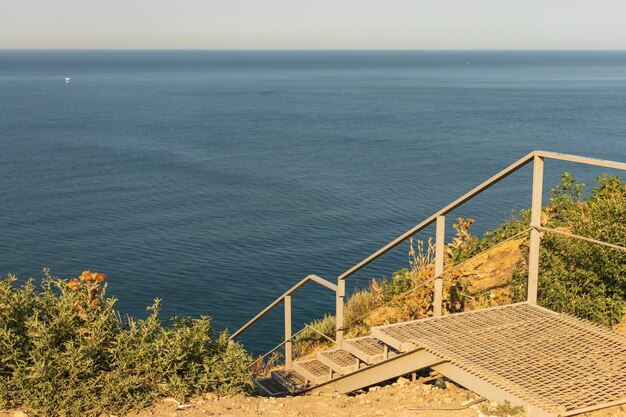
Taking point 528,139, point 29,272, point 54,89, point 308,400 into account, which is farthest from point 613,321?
point 54,89

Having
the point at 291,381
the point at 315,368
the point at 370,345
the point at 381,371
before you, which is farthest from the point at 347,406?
the point at 291,381

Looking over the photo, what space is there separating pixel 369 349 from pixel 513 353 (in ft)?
5.11

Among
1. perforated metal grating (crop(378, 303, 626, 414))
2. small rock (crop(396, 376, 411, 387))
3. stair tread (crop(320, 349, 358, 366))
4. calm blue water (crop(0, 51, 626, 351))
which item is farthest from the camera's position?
calm blue water (crop(0, 51, 626, 351))

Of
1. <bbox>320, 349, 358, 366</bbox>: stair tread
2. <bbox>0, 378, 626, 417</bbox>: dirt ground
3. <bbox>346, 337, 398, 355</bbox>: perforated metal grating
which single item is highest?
<bbox>346, 337, 398, 355</bbox>: perforated metal grating

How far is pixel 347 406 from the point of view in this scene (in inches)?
245

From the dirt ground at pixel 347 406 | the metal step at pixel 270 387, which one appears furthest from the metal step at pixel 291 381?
the dirt ground at pixel 347 406

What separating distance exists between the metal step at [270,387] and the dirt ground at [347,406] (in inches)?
66.1

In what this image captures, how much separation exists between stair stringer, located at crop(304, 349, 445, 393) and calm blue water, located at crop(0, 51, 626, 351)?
11.9 meters

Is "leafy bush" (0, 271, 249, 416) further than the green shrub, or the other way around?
the green shrub

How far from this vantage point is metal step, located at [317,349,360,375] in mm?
7153

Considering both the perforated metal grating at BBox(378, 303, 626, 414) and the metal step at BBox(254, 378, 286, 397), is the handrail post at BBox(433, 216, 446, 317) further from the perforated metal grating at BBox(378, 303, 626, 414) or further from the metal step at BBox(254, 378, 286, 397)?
the metal step at BBox(254, 378, 286, 397)

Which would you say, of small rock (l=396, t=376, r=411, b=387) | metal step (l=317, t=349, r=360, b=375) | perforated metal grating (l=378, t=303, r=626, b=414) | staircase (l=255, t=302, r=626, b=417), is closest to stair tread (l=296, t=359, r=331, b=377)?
metal step (l=317, t=349, r=360, b=375)

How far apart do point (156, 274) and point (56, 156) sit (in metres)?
25.9

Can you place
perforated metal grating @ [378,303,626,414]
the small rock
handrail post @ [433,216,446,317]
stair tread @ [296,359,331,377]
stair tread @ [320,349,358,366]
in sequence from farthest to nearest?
stair tread @ [296,359,331,377] < stair tread @ [320,349,358,366] < the small rock < handrail post @ [433,216,446,317] < perforated metal grating @ [378,303,626,414]
